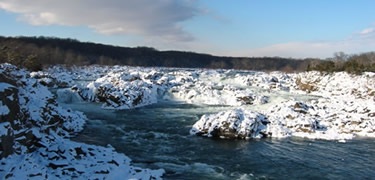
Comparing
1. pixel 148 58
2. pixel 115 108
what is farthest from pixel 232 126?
pixel 148 58

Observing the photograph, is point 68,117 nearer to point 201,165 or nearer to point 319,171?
point 201,165

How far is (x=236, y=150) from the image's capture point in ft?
53.0

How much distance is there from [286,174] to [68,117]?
14.8 metres

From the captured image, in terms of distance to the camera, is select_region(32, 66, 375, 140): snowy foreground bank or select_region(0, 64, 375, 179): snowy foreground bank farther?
select_region(32, 66, 375, 140): snowy foreground bank

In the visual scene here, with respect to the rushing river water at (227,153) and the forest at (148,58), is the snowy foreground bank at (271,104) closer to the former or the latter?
the rushing river water at (227,153)

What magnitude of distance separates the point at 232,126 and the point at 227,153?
12.4ft

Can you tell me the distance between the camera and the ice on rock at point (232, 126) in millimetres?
18938

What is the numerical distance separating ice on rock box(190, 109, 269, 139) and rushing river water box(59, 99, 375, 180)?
0.77 meters

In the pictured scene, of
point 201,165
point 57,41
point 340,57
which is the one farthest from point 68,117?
point 57,41

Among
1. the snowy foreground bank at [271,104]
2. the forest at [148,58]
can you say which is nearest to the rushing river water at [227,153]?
the snowy foreground bank at [271,104]

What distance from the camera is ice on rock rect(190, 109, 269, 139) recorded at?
1894 centimetres

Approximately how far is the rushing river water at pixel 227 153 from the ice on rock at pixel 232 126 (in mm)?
771

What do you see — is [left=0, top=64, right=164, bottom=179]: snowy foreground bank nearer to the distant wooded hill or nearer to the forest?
the forest

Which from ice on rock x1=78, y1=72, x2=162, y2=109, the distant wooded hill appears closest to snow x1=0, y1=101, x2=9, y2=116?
ice on rock x1=78, y1=72, x2=162, y2=109
